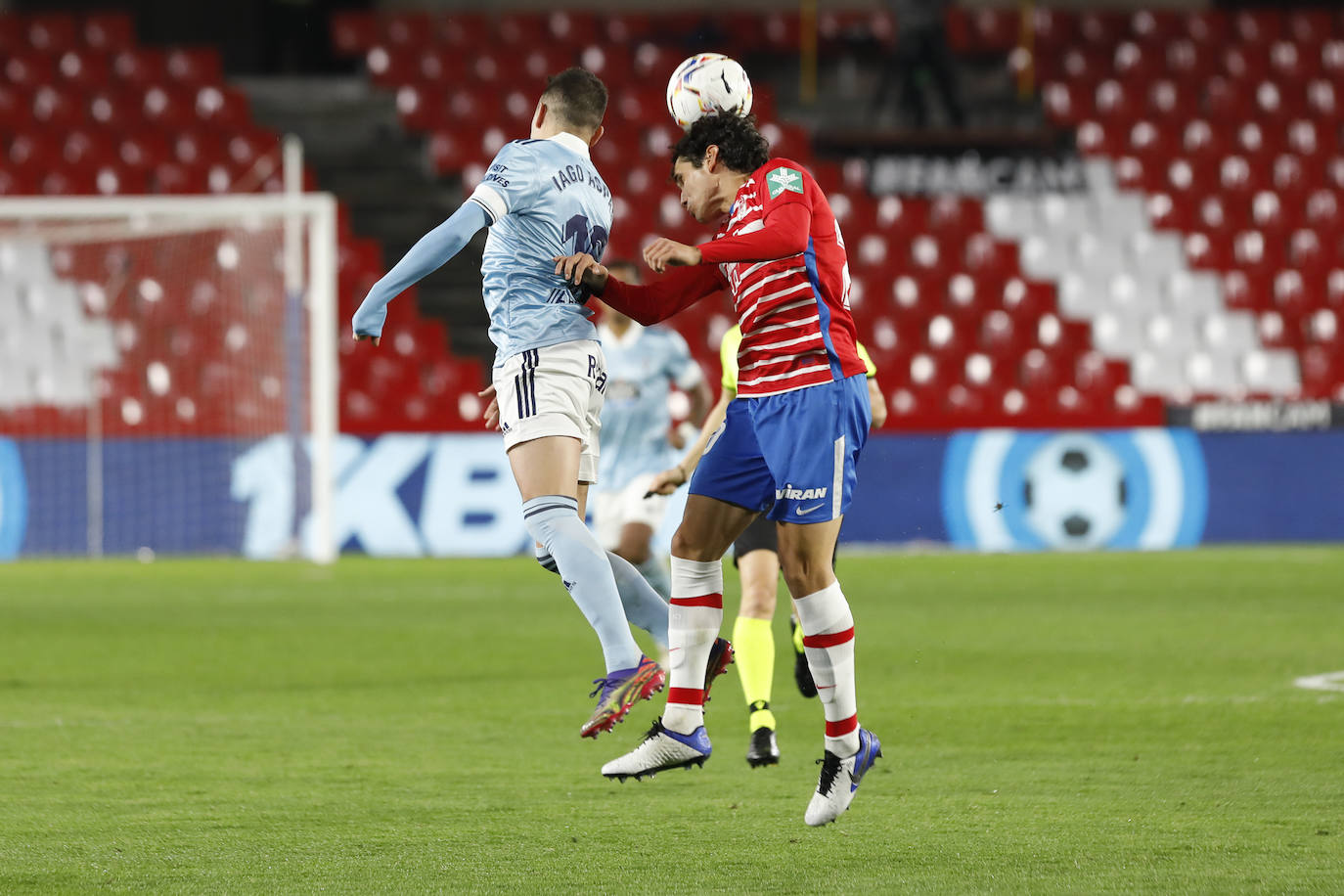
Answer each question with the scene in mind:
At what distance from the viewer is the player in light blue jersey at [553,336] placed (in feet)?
16.5

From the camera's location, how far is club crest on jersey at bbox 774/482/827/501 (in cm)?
488

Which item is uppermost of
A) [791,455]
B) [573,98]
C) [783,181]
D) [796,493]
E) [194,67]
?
[194,67]

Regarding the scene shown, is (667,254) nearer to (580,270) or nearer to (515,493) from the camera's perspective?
(580,270)

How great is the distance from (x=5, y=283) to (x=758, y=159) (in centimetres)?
1402

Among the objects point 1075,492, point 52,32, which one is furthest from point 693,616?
point 52,32

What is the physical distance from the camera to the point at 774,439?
4.91 metres

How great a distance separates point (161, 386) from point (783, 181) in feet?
43.1

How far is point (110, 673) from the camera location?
8703mm

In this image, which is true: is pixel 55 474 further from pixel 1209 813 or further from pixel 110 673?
pixel 1209 813

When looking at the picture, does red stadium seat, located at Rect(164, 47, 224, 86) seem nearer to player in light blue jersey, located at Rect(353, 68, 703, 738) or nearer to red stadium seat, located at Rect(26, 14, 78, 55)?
red stadium seat, located at Rect(26, 14, 78, 55)

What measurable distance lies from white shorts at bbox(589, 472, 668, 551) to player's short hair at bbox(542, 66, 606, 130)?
324 cm

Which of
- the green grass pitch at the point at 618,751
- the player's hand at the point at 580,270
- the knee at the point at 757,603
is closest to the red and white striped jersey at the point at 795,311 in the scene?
the player's hand at the point at 580,270

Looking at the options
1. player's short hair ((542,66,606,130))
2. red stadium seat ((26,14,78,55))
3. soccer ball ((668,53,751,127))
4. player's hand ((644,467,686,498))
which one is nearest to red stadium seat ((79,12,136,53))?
red stadium seat ((26,14,78,55))

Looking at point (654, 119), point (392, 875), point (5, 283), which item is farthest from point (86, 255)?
point (392, 875)
